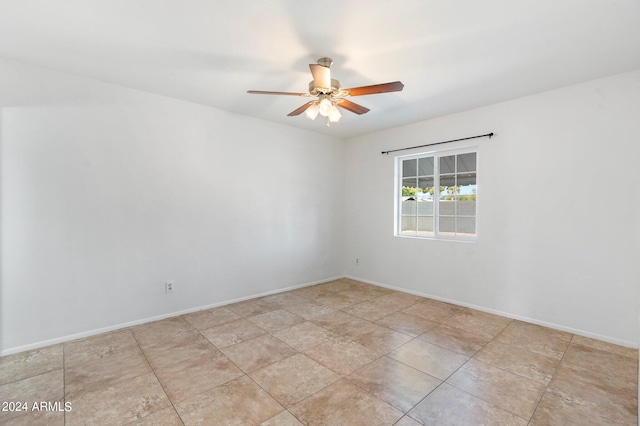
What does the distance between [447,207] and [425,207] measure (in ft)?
1.07

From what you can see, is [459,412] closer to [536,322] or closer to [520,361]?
[520,361]

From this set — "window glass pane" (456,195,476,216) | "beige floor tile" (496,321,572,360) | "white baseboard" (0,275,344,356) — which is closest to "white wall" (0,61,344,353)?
"white baseboard" (0,275,344,356)

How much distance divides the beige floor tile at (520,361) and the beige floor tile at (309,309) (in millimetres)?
1682

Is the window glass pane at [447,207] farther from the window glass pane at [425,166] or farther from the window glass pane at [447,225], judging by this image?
the window glass pane at [425,166]

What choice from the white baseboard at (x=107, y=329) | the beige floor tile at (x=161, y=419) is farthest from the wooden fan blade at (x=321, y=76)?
the white baseboard at (x=107, y=329)

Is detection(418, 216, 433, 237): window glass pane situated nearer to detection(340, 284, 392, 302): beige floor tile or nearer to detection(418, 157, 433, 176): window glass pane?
detection(418, 157, 433, 176): window glass pane

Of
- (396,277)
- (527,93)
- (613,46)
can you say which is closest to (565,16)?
(613,46)

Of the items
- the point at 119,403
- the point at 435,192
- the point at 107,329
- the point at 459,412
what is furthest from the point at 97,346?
the point at 435,192

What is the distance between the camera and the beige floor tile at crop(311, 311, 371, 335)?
3061 mm

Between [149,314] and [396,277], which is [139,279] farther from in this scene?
[396,277]

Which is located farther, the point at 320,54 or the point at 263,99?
the point at 263,99

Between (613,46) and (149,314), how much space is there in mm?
4946

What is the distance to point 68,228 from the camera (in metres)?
2.76

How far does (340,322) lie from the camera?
3.25 m
